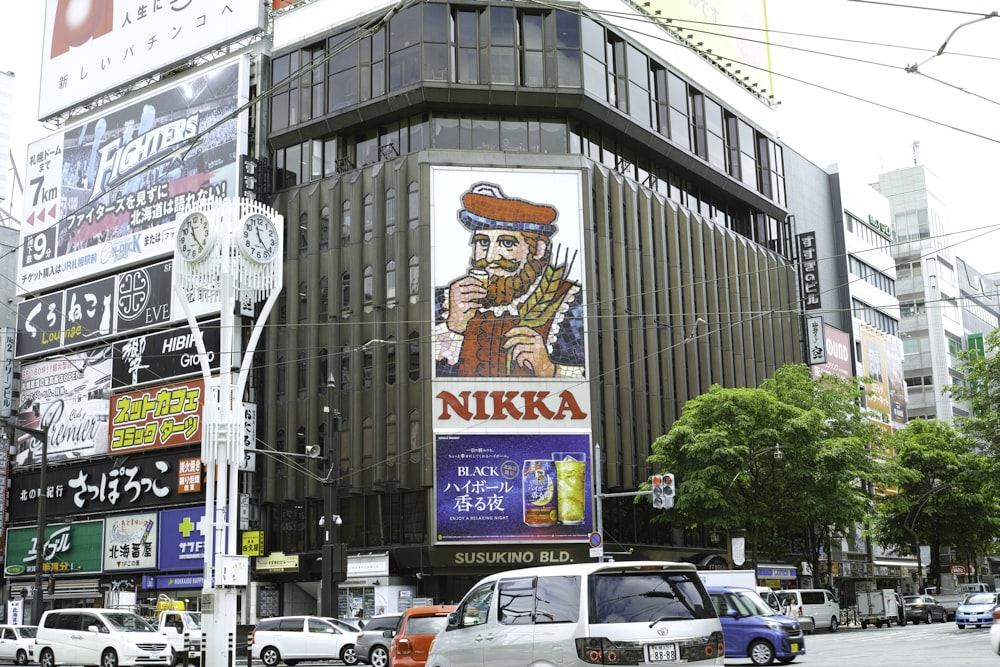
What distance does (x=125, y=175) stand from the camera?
55.5 metres

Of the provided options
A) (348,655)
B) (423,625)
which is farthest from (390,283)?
(423,625)

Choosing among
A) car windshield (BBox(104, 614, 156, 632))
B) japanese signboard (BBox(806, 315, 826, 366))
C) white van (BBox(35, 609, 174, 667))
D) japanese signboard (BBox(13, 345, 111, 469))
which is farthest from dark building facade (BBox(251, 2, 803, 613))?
white van (BBox(35, 609, 174, 667))

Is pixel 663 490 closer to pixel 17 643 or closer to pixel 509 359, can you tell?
pixel 509 359

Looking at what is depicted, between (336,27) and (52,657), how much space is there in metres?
31.4

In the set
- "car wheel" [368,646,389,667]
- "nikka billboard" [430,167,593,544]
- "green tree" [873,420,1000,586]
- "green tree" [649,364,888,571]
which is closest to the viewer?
"car wheel" [368,646,389,667]

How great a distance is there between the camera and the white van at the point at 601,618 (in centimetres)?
1196

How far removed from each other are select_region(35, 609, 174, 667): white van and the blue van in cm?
1402

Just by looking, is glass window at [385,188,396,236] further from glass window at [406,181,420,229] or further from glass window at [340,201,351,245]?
glass window at [340,201,351,245]

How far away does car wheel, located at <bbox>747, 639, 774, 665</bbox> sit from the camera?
25016mm

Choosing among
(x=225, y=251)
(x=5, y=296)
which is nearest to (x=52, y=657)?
(x=225, y=251)

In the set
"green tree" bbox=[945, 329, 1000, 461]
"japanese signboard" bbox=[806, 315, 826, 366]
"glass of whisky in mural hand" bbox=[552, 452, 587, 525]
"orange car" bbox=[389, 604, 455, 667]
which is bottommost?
"orange car" bbox=[389, 604, 455, 667]

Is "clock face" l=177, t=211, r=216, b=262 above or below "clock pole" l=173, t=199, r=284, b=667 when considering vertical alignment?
above

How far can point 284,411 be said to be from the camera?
162ft

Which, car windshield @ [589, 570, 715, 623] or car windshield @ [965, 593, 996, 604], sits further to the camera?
car windshield @ [965, 593, 996, 604]
